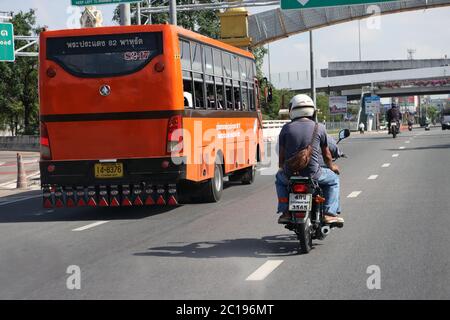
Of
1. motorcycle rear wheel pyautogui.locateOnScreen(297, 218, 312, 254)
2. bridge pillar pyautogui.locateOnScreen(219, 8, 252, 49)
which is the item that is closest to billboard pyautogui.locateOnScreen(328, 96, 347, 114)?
bridge pillar pyautogui.locateOnScreen(219, 8, 252, 49)

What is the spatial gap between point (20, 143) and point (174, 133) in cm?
4766

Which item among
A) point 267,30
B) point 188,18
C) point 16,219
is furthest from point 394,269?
point 188,18

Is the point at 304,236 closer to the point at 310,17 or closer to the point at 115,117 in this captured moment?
the point at 115,117

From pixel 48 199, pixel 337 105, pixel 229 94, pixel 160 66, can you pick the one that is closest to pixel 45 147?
pixel 48 199

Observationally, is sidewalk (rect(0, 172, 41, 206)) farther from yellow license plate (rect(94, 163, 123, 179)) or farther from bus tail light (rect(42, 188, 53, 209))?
yellow license plate (rect(94, 163, 123, 179))

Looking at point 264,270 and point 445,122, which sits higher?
point 445,122

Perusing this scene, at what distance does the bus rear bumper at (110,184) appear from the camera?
13039mm

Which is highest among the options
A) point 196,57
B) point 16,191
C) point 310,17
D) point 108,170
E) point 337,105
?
point 310,17

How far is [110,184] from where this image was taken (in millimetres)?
13148

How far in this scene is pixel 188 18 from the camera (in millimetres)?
63438

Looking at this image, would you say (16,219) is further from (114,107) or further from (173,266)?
(173,266)

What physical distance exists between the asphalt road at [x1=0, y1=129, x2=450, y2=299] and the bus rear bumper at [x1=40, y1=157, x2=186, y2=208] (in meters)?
0.35

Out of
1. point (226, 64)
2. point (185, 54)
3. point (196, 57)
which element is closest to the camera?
point (185, 54)
